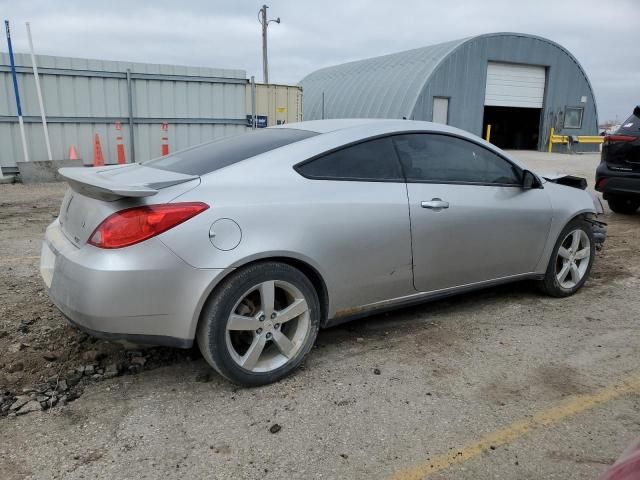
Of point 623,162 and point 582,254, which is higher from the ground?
point 623,162

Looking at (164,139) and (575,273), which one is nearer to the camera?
(575,273)

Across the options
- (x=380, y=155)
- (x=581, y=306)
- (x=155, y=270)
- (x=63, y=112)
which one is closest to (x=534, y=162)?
(x=63, y=112)

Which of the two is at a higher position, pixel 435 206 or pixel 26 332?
pixel 435 206

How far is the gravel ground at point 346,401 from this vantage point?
2416 millimetres

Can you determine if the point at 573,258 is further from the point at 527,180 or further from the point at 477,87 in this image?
the point at 477,87

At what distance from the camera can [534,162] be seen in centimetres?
2120

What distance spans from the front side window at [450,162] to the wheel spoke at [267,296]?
4.11 feet

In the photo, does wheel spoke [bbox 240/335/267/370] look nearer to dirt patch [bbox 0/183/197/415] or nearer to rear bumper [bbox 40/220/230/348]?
rear bumper [bbox 40/220/230/348]

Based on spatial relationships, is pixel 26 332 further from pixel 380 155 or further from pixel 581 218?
pixel 581 218

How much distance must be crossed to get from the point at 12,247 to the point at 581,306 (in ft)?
18.7

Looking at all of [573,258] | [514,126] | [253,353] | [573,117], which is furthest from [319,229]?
[514,126]

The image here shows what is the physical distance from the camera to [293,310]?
307 centimetres

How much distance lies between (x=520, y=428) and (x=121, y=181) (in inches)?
97.5

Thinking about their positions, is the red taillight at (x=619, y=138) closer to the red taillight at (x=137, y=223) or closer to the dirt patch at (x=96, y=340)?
the dirt patch at (x=96, y=340)
